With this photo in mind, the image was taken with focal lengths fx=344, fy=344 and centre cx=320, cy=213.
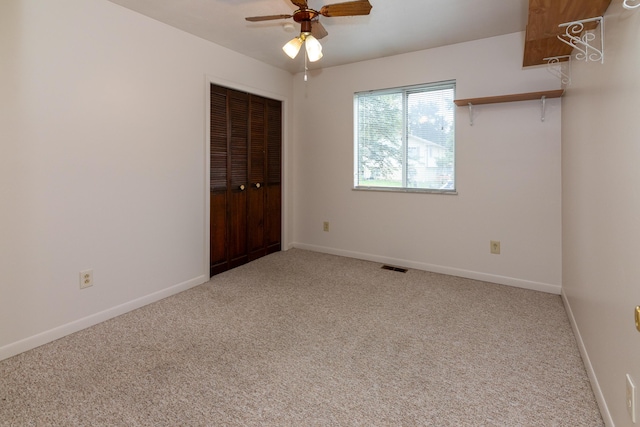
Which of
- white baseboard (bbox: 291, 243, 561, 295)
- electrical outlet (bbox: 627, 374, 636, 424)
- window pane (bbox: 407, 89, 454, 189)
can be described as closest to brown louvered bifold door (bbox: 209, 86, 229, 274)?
white baseboard (bbox: 291, 243, 561, 295)

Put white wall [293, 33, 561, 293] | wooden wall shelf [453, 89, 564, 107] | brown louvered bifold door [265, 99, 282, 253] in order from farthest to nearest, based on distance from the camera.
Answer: brown louvered bifold door [265, 99, 282, 253], white wall [293, 33, 561, 293], wooden wall shelf [453, 89, 564, 107]

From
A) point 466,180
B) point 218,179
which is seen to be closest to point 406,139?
point 466,180

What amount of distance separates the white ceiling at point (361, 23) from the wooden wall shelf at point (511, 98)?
1.87ft

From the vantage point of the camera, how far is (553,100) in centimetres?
289

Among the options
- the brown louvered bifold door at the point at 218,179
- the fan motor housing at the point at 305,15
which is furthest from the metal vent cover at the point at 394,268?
the fan motor housing at the point at 305,15

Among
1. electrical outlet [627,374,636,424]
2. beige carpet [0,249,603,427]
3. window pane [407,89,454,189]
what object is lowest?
beige carpet [0,249,603,427]

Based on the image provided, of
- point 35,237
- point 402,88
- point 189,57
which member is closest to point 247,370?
point 35,237

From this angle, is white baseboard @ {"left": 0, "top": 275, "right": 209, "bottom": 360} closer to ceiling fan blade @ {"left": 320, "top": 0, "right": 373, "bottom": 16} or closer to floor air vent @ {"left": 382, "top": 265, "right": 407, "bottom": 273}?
floor air vent @ {"left": 382, "top": 265, "right": 407, "bottom": 273}

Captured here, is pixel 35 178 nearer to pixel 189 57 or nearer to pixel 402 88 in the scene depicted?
pixel 189 57

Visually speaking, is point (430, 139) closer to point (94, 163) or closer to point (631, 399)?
point (631, 399)

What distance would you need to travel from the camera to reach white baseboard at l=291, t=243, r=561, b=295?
3068mm

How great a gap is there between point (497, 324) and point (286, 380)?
5.10 feet

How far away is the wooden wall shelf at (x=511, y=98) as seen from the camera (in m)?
2.79

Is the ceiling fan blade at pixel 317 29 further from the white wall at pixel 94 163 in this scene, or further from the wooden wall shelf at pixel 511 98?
the wooden wall shelf at pixel 511 98
